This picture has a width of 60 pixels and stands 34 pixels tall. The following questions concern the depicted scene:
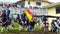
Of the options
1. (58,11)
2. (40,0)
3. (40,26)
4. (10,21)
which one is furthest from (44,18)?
(40,0)

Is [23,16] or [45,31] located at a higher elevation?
[23,16]

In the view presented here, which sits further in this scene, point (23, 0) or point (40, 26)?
point (23, 0)

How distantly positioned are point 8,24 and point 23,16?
85 cm

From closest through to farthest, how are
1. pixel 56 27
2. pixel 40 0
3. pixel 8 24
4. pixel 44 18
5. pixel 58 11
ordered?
pixel 8 24
pixel 44 18
pixel 56 27
pixel 58 11
pixel 40 0

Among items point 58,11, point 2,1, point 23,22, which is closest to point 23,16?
point 23,22

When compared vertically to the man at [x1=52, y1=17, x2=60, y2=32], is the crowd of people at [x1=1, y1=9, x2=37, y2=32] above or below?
above

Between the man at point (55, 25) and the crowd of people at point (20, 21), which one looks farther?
the man at point (55, 25)

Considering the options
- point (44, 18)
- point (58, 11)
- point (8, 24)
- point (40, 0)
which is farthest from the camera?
point (40, 0)

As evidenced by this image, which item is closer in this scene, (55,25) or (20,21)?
(20,21)

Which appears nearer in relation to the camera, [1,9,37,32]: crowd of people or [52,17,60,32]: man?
[1,9,37,32]: crowd of people

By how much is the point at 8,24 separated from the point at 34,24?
124 cm

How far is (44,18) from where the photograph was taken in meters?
9.54

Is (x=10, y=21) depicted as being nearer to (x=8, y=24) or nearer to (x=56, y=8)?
(x=8, y=24)

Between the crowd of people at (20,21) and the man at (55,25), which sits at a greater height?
the crowd of people at (20,21)
